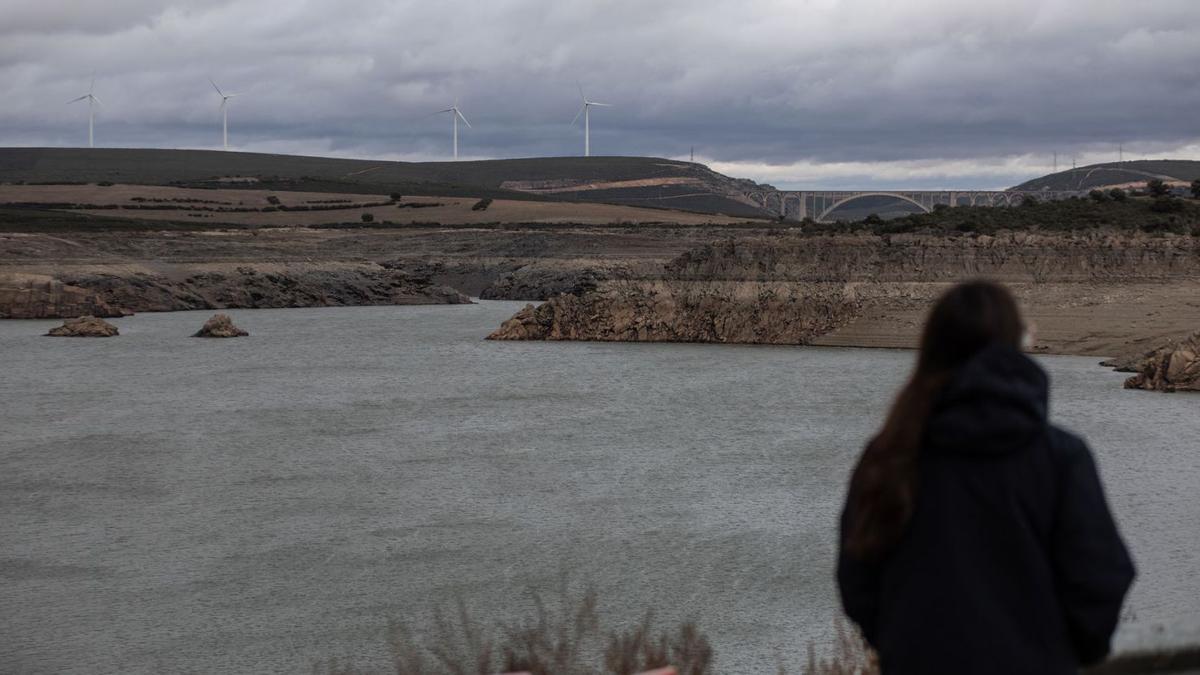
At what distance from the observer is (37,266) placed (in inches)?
1943

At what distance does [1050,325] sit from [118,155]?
5160 inches

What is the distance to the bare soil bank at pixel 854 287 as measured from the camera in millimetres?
31344

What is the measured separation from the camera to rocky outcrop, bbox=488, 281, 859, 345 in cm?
3259

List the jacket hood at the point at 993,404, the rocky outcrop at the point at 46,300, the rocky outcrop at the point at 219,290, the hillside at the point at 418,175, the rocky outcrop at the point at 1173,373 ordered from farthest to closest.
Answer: the hillside at the point at 418,175 → the rocky outcrop at the point at 219,290 → the rocky outcrop at the point at 46,300 → the rocky outcrop at the point at 1173,373 → the jacket hood at the point at 993,404

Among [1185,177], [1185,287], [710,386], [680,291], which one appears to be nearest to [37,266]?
[680,291]

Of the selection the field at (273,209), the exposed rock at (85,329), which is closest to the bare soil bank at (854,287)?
the exposed rock at (85,329)

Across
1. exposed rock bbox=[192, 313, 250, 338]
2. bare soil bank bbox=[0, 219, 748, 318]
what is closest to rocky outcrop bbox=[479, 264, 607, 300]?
bare soil bank bbox=[0, 219, 748, 318]

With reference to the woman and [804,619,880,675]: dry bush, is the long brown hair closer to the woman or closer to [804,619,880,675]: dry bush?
the woman

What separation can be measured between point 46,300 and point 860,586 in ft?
152

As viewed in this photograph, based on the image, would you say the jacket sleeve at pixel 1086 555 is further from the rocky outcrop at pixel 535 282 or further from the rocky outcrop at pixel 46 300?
the rocky outcrop at pixel 535 282

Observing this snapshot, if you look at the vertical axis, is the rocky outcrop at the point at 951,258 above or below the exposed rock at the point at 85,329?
above

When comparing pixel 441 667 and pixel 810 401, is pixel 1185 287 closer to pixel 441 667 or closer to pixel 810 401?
pixel 810 401

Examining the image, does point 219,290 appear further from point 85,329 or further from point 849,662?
point 849,662

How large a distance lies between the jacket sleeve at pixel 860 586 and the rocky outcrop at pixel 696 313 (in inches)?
1157
